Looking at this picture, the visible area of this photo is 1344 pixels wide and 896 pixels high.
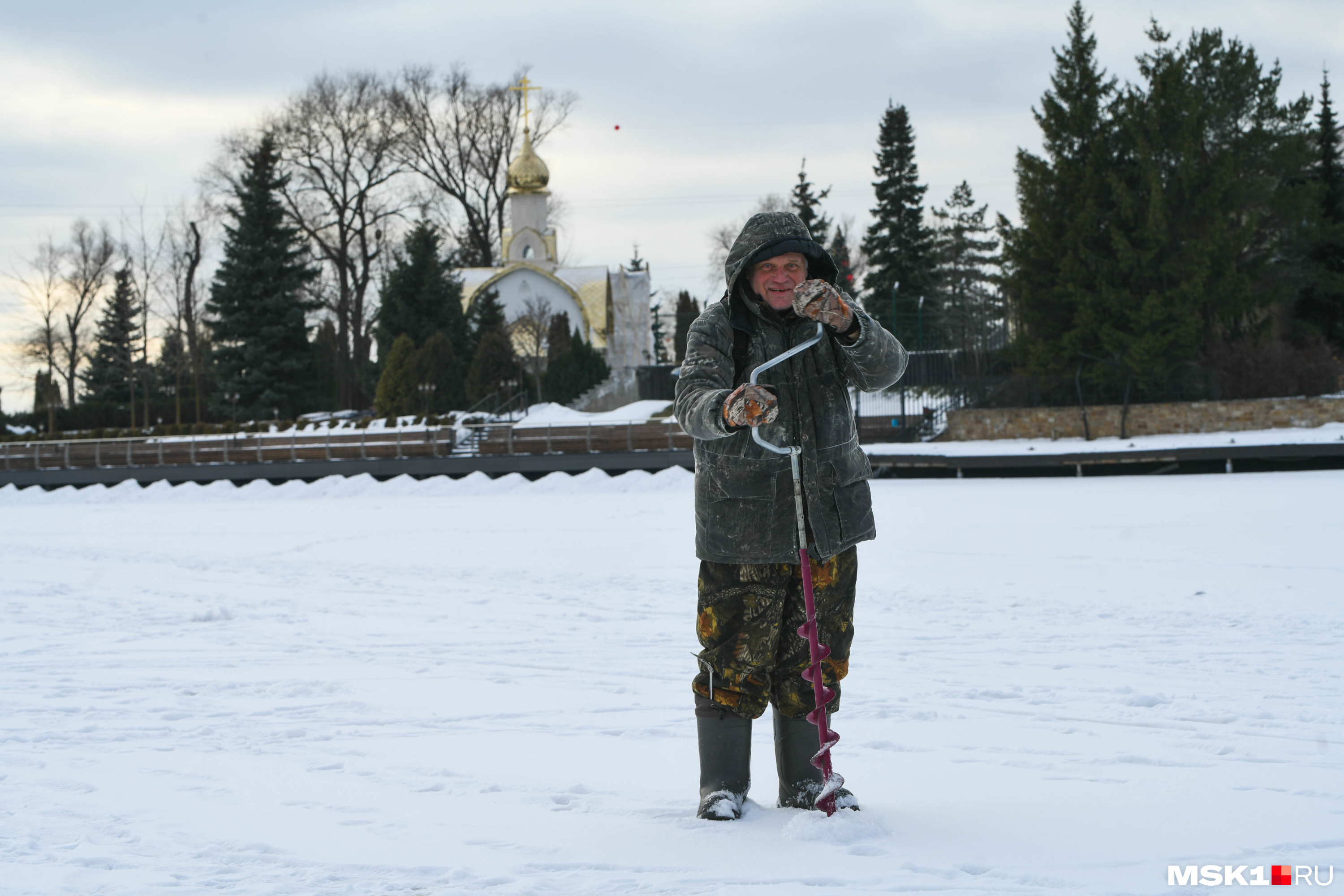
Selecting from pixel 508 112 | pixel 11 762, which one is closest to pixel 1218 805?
pixel 11 762

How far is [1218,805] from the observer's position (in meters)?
3.16

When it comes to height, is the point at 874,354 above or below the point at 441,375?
below

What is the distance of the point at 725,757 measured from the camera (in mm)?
3225

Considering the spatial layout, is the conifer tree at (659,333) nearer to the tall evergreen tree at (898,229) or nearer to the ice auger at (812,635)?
the tall evergreen tree at (898,229)

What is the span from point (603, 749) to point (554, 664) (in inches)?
70.9

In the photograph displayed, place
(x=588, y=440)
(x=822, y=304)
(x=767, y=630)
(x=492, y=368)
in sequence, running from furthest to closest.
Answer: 1. (x=492, y=368)
2. (x=588, y=440)
3. (x=767, y=630)
4. (x=822, y=304)

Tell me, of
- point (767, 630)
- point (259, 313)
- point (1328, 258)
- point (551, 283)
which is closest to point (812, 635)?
point (767, 630)

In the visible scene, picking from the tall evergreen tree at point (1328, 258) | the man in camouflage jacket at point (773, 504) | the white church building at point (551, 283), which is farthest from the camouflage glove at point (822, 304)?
the white church building at point (551, 283)

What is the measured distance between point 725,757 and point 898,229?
46.2 meters

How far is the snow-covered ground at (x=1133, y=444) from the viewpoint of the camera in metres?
19.4

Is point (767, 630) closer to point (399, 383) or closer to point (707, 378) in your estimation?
point (707, 378)

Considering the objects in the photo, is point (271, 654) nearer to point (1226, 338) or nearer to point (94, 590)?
point (94, 590)

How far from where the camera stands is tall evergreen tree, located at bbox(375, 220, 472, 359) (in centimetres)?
4128

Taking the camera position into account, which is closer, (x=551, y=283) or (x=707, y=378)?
(x=707, y=378)
